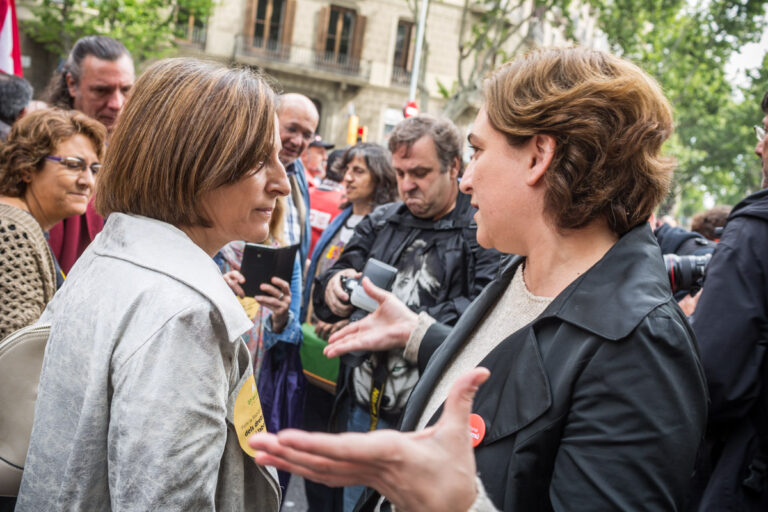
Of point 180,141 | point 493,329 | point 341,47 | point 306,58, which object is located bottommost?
point 493,329

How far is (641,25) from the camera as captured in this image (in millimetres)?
18984

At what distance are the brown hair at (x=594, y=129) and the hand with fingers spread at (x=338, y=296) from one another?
1.60 metres

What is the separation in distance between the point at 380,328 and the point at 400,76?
24.4 metres

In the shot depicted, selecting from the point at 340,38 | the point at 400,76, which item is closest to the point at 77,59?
the point at 340,38

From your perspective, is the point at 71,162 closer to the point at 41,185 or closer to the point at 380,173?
the point at 41,185

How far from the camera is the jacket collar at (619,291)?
1273 mm

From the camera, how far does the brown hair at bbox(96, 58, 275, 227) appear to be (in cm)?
134

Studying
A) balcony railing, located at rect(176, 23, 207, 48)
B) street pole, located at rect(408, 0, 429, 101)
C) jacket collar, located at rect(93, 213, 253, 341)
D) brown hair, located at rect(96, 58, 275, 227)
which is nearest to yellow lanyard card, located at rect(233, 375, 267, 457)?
jacket collar, located at rect(93, 213, 253, 341)

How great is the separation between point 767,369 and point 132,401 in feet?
6.52

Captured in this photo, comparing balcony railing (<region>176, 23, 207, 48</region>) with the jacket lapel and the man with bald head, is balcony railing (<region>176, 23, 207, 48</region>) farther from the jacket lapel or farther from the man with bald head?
the jacket lapel

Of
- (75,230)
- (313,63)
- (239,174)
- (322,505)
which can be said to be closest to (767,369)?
(239,174)

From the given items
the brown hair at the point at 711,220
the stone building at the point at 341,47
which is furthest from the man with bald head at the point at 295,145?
the stone building at the point at 341,47

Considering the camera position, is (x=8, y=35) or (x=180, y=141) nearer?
(x=180, y=141)

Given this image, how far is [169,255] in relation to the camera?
1.29 metres
